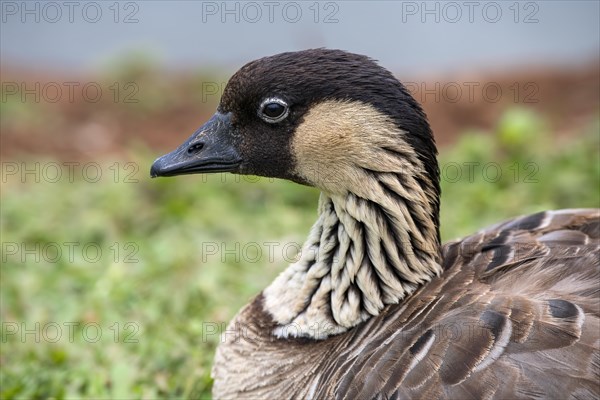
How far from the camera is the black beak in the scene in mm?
4125

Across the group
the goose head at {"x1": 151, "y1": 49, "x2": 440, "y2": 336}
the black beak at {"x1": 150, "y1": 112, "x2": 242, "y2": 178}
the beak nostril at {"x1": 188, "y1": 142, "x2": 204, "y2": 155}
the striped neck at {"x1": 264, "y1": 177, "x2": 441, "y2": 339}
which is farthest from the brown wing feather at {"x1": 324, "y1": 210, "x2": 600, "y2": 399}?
the beak nostril at {"x1": 188, "y1": 142, "x2": 204, "y2": 155}

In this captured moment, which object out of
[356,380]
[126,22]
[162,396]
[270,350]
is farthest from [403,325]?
[126,22]

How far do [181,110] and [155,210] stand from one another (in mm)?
3961

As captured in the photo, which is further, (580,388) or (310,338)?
(310,338)

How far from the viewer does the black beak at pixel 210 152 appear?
162 inches

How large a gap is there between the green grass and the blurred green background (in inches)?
0.6

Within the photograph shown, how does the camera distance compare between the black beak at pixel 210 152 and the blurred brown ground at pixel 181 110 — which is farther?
the blurred brown ground at pixel 181 110

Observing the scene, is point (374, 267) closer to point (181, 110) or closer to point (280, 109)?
point (280, 109)

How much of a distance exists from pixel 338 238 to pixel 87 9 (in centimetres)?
1038

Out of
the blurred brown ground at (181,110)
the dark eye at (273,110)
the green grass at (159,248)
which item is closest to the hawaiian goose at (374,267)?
the dark eye at (273,110)

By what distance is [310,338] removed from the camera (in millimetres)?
4180

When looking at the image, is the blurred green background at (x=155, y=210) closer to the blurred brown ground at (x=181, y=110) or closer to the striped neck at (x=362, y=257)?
the blurred brown ground at (x=181, y=110)

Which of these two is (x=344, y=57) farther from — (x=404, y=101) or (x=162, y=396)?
(x=162, y=396)

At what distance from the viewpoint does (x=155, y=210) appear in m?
7.36
